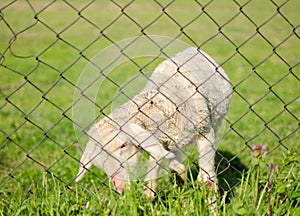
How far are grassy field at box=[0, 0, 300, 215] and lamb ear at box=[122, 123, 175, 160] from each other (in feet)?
0.87

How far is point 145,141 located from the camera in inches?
116

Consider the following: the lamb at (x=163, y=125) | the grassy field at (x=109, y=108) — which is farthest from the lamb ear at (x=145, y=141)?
the grassy field at (x=109, y=108)

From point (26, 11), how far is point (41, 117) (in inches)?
430

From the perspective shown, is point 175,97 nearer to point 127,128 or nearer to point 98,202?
point 127,128

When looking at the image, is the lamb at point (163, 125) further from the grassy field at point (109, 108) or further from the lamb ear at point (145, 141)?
the grassy field at point (109, 108)

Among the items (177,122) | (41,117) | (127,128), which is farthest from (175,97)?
(41,117)

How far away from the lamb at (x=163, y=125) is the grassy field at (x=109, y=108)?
151 millimetres

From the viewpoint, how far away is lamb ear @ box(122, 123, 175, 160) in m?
2.94

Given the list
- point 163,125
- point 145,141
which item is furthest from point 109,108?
point 145,141

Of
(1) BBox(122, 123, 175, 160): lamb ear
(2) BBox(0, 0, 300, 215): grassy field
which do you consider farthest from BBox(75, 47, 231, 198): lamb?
(2) BBox(0, 0, 300, 215): grassy field

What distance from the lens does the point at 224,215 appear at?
2.62 meters

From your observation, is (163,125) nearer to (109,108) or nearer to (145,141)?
(145,141)

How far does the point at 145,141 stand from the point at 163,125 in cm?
32

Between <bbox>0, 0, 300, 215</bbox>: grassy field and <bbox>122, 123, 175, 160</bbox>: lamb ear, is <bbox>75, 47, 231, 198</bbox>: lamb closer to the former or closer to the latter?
<bbox>122, 123, 175, 160</bbox>: lamb ear
